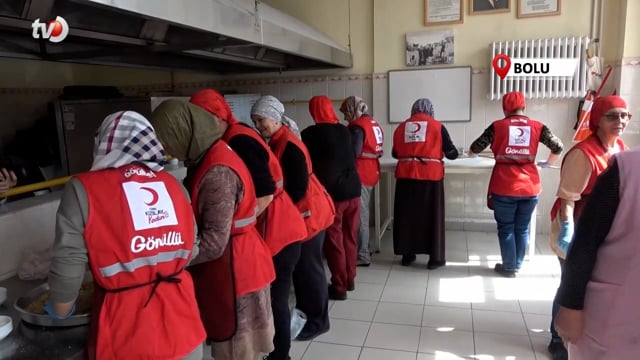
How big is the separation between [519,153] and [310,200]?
1758mm

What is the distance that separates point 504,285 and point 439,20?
2572 mm

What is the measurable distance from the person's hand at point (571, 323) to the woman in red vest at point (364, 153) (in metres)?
2.41

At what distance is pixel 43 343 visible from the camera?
1.30 meters

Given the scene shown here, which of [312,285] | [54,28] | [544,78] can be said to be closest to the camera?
[54,28]

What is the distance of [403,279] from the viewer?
3.70m

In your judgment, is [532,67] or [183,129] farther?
[532,67]

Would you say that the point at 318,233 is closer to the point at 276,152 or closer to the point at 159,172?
the point at 276,152

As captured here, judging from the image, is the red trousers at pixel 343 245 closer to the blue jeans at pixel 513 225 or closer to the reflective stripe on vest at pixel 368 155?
the reflective stripe on vest at pixel 368 155

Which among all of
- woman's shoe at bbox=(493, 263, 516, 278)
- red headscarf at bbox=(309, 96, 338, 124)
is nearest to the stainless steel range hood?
red headscarf at bbox=(309, 96, 338, 124)

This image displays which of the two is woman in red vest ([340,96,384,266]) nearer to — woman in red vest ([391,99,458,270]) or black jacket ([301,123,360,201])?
woman in red vest ([391,99,458,270])

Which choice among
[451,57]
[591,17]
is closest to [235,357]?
[451,57]

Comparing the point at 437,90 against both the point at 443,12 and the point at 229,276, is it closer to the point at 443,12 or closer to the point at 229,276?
the point at 443,12

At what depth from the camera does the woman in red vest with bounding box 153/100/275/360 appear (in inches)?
65.5

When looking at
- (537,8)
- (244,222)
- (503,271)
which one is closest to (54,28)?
(244,222)
